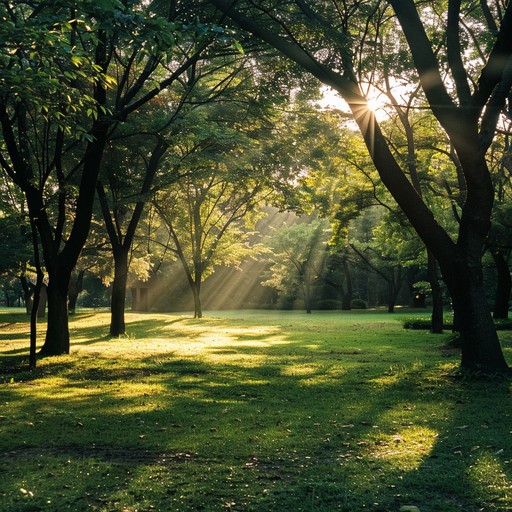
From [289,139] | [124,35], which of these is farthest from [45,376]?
[289,139]

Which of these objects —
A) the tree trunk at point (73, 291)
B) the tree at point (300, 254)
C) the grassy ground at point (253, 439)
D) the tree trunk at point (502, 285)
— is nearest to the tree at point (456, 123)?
the grassy ground at point (253, 439)

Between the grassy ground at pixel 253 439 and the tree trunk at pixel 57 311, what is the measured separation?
2050mm

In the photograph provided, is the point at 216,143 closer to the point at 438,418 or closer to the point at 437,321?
the point at 437,321

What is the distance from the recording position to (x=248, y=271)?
69.0 meters

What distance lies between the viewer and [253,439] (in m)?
6.30

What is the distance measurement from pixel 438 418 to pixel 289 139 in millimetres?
14714

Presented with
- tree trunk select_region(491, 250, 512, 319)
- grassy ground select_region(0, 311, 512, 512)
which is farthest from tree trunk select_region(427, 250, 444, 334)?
grassy ground select_region(0, 311, 512, 512)

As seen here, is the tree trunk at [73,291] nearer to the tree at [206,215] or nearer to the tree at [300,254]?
the tree at [206,215]

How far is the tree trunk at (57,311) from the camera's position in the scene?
560 inches

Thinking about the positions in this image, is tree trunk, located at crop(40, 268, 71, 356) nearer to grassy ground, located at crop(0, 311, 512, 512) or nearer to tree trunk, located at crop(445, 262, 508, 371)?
grassy ground, located at crop(0, 311, 512, 512)

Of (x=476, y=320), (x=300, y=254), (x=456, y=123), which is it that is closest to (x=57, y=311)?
(x=476, y=320)

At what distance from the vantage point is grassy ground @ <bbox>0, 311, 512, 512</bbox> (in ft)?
14.7

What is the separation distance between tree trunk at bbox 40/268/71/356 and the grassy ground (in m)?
2.05

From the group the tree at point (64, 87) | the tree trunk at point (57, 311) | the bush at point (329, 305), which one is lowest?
the bush at point (329, 305)
